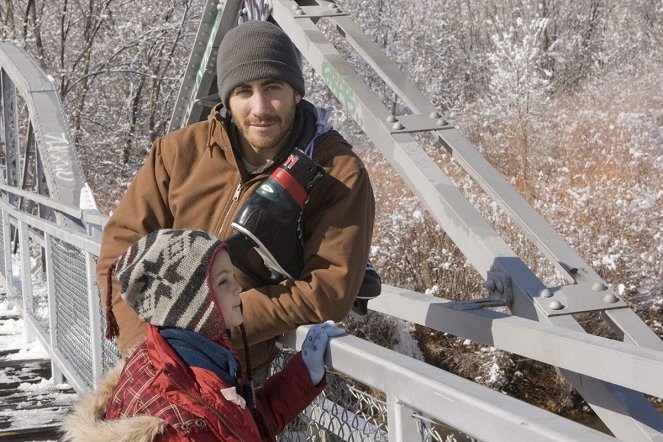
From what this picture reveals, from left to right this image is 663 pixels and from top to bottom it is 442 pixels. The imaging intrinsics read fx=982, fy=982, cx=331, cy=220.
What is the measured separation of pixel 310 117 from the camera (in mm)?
2469

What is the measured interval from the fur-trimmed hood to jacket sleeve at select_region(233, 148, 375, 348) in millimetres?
347

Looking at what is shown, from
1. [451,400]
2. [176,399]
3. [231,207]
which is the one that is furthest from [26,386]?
[451,400]

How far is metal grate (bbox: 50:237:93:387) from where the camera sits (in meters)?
4.64

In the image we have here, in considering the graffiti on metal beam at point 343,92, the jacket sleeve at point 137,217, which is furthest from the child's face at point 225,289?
the graffiti on metal beam at point 343,92

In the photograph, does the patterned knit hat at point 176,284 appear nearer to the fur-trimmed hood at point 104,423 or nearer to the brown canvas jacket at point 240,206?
the fur-trimmed hood at point 104,423

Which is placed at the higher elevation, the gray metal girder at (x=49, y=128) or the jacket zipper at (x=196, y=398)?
the gray metal girder at (x=49, y=128)

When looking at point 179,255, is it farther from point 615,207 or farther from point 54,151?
point 615,207

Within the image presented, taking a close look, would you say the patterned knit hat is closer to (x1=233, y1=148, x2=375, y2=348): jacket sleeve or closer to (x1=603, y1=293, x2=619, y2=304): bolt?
(x1=233, y1=148, x2=375, y2=348): jacket sleeve

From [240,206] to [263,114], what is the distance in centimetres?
23

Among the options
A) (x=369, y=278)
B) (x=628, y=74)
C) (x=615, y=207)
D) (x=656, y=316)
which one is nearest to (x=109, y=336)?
(x=369, y=278)

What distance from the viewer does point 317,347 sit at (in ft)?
6.64

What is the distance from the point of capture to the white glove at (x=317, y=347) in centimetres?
202

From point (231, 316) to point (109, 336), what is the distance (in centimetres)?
48

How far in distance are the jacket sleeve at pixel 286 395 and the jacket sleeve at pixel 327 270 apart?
15cm
